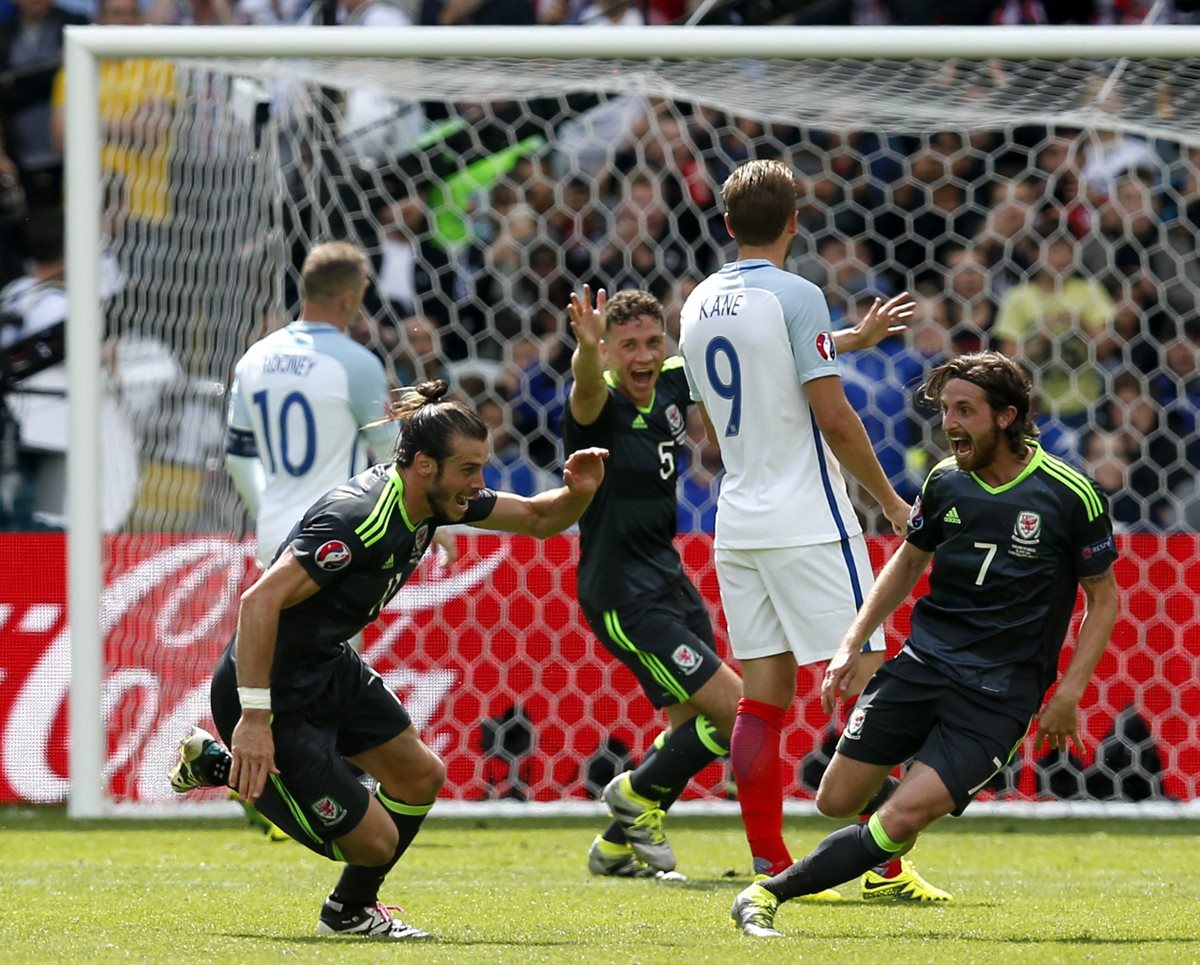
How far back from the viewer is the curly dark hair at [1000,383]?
5000mm

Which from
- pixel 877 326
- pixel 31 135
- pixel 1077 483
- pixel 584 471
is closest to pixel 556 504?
pixel 584 471

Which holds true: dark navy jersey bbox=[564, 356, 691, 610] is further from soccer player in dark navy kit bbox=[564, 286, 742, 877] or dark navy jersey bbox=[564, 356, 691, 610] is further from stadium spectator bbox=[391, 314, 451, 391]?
stadium spectator bbox=[391, 314, 451, 391]

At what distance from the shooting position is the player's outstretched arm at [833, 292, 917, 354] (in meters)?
5.72

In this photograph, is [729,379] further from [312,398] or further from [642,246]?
[642,246]

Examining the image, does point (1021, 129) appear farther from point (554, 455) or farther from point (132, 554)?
point (132, 554)

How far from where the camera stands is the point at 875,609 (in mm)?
5098

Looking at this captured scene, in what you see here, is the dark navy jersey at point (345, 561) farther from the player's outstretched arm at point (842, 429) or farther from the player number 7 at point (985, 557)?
the player number 7 at point (985, 557)

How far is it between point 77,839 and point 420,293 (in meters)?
3.60

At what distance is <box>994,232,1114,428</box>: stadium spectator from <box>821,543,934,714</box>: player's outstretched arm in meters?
4.24

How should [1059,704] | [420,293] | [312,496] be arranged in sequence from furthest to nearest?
[420,293] < [312,496] < [1059,704]

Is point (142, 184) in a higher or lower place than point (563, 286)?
higher

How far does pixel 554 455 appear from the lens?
9781 mm

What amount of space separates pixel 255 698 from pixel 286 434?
280 cm

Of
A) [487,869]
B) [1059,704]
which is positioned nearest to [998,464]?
[1059,704]
